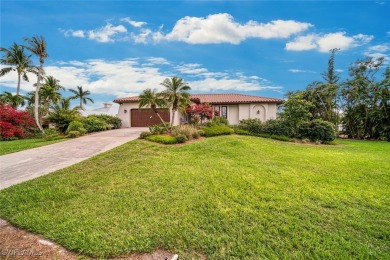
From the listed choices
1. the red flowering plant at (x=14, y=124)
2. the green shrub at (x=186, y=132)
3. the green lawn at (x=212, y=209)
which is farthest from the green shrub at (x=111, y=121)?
the green lawn at (x=212, y=209)

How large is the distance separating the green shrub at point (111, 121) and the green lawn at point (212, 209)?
538 inches

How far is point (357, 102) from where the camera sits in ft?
66.1

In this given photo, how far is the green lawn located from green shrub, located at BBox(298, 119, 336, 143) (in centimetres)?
→ 727

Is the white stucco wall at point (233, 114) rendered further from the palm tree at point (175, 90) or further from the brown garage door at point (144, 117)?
the palm tree at point (175, 90)

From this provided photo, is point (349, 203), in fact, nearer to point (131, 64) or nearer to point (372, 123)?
point (131, 64)

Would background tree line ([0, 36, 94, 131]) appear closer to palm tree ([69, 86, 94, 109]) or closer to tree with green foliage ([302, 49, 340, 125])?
palm tree ([69, 86, 94, 109])

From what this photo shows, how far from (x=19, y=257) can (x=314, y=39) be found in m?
15.5

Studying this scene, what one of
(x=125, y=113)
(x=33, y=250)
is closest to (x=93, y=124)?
(x=125, y=113)

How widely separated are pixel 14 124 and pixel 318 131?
24.3m

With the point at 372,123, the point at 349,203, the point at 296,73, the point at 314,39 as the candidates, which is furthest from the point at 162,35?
the point at 372,123

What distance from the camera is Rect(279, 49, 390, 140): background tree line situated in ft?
60.6

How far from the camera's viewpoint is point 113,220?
11.7ft

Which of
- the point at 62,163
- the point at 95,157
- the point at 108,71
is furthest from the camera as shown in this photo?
the point at 108,71

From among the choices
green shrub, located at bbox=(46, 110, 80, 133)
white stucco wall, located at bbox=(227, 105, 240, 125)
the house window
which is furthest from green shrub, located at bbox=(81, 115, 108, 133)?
white stucco wall, located at bbox=(227, 105, 240, 125)
